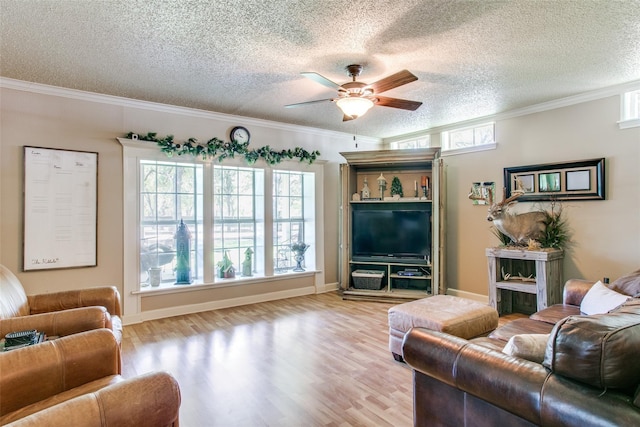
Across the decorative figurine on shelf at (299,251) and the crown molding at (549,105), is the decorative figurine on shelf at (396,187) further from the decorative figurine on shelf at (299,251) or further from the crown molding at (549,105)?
the decorative figurine on shelf at (299,251)

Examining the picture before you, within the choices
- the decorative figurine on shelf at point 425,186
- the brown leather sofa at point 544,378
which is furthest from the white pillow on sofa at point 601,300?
Result: the decorative figurine on shelf at point 425,186

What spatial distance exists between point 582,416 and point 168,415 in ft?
4.92

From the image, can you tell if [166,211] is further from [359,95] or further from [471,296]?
[471,296]

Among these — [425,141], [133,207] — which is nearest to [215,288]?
[133,207]

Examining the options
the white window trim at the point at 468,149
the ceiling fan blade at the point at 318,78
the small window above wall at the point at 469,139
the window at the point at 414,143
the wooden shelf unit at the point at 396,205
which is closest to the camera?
the ceiling fan blade at the point at 318,78

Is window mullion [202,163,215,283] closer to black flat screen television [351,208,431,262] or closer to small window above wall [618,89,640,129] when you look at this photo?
black flat screen television [351,208,431,262]

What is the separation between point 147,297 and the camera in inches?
167

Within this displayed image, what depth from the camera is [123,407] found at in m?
1.26

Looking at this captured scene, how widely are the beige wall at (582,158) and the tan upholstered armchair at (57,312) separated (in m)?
4.52

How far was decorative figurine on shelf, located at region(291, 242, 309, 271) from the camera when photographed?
17.8ft

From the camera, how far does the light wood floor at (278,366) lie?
224 cm

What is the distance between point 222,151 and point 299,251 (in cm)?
194

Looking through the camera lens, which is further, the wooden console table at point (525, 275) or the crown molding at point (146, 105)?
the wooden console table at point (525, 275)

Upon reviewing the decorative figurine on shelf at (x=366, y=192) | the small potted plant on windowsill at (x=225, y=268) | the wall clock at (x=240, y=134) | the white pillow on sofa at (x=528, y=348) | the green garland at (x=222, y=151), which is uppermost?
the wall clock at (x=240, y=134)
